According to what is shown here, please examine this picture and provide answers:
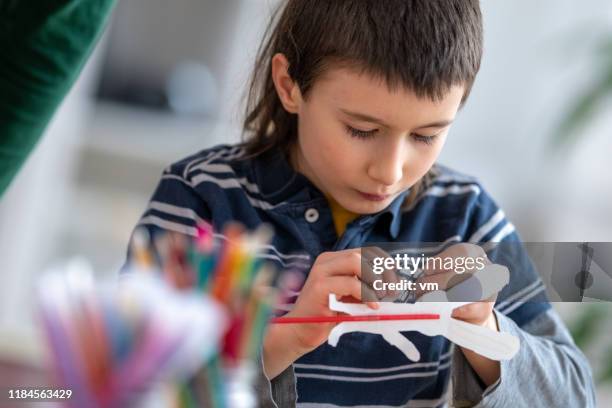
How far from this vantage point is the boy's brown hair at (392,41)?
655 millimetres

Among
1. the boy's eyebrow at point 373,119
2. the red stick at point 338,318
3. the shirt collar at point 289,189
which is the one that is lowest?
the red stick at point 338,318

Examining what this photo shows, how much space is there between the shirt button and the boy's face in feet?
0.14

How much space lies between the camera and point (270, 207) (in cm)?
78

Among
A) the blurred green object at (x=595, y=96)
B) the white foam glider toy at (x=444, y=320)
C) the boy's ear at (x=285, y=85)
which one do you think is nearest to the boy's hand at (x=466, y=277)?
the white foam glider toy at (x=444, y=320)

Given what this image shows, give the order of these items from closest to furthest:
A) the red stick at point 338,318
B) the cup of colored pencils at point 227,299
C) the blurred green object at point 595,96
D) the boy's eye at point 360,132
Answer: the cup of colored pencils at point 227,299, the red stick at point 338,318, the boy's eye at point 360,132, the blurred green object at point 595,96

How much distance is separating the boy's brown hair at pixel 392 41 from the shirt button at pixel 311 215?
0.35 ft

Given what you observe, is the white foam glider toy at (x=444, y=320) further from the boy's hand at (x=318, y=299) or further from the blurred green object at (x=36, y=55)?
the blurred green object at (x=36, y=55)

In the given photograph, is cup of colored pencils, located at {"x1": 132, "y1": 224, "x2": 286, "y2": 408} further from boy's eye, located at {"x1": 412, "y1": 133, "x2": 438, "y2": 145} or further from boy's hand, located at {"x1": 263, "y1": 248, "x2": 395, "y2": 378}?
boy's eye, located at {"x1": 412, "y1": 133, "x2": 438, "y2": 145}

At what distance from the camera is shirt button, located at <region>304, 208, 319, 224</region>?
0.77 meters

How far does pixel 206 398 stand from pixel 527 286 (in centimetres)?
31

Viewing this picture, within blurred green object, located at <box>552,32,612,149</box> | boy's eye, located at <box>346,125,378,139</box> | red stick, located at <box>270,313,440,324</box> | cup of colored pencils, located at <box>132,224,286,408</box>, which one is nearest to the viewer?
cup of colored pencils, located at <box>132,224,286,408</box>

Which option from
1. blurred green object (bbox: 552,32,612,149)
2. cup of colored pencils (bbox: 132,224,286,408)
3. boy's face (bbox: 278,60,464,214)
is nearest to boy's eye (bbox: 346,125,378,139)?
boy's face (bbox: 278,60,464,214)

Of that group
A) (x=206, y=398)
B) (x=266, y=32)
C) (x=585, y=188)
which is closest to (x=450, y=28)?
(x=266, y=32)

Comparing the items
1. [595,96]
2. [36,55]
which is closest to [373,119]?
[36,55]
